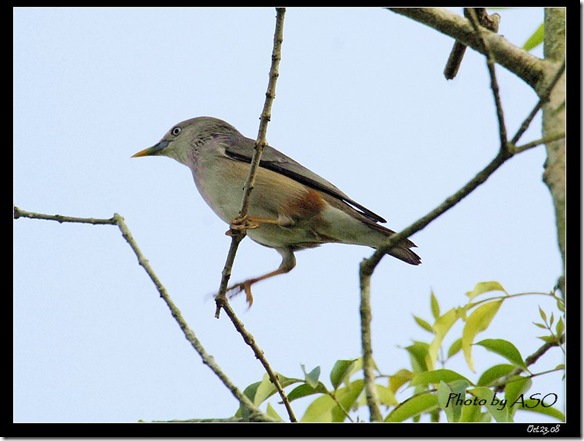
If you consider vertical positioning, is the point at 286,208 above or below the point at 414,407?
above

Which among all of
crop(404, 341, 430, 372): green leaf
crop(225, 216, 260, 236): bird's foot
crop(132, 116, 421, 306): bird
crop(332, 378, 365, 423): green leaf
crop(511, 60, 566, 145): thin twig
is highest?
crop(132, 116, 421, 306): bird

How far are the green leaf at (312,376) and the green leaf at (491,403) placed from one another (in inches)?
29.1

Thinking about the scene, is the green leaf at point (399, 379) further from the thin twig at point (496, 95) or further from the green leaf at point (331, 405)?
the thin twig at point (496, 95)

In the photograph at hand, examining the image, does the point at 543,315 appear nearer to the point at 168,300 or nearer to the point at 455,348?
the point at 455,348

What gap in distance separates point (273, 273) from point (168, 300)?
2432 millimetres

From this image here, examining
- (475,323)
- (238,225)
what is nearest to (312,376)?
(475,323)

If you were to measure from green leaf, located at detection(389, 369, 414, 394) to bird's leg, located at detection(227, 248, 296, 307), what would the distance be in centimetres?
210

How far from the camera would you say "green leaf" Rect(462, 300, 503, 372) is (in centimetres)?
369

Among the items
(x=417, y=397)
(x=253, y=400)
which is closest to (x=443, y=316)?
(x=417, y=397)

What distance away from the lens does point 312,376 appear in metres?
3.56

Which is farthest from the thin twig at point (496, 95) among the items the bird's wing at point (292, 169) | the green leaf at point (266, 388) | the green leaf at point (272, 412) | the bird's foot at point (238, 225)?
the bird's wing at point (292, 169)

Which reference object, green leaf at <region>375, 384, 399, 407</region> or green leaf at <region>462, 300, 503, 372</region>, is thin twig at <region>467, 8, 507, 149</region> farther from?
green leaf at <region>375, 384, 399, 407</region>

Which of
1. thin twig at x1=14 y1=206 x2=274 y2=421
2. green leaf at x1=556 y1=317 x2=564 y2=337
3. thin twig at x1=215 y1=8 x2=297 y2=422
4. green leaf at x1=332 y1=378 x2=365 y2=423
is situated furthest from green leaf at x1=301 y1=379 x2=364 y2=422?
green leaf at x1=556 y1=317 x2=564 y2=337
